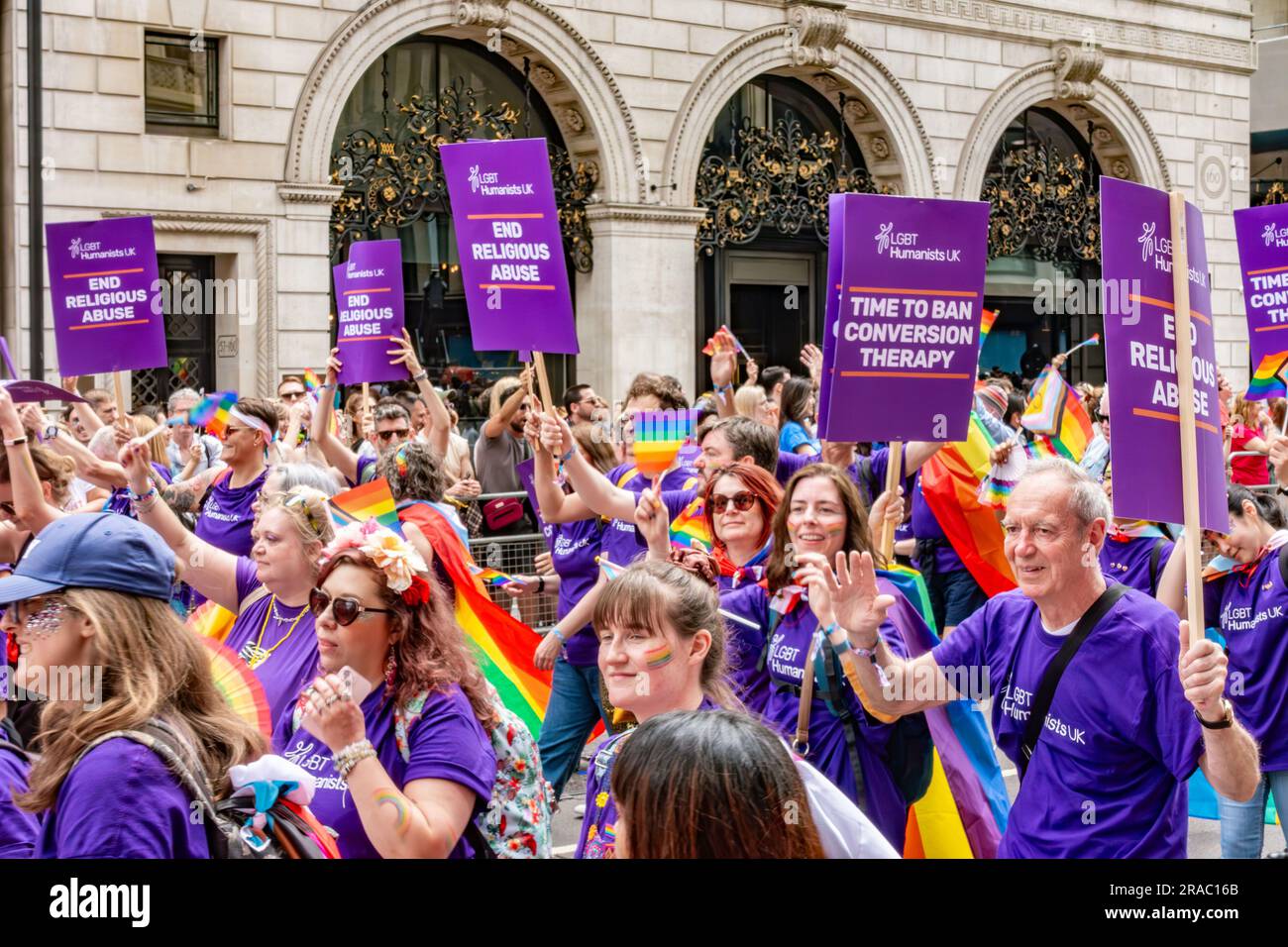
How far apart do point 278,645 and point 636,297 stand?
16.5m

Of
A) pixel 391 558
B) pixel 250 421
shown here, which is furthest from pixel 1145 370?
pixel 250 421

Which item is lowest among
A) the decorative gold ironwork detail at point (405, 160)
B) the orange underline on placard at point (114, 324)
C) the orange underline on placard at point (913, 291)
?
the orange underline on placard at point (913, 291)

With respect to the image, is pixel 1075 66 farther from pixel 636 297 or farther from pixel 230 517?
pixel 230 517

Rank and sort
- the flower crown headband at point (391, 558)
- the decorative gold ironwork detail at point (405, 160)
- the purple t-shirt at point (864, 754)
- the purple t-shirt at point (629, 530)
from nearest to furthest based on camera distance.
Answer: the flower crown headband at point (391, 558)
the purple t-shirt at point (864, 754)
the purple t-shirt at point (629, 530)
the decorative gold ironwork detail at point (405, 160)

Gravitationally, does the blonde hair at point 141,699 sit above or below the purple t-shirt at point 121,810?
above

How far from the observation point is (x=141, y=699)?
11.2 feet

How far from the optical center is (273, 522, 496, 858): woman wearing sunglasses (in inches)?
147

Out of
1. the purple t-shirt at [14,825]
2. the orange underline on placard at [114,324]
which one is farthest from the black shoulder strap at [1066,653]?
the orange underline on placard at [114,324]

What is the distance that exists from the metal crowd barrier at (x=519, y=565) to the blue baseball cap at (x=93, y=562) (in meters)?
6.39

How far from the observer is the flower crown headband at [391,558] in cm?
432

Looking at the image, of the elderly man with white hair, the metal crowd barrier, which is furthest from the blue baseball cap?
the metal crowd barrier

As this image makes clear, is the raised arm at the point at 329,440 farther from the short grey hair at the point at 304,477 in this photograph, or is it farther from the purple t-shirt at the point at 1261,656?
the purple t-shirt at the point at 1261,656

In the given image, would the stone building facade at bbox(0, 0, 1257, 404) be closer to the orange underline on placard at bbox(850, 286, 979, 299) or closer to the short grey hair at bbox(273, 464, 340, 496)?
the short grey hair at bbox(273, 464, 340, 496)
